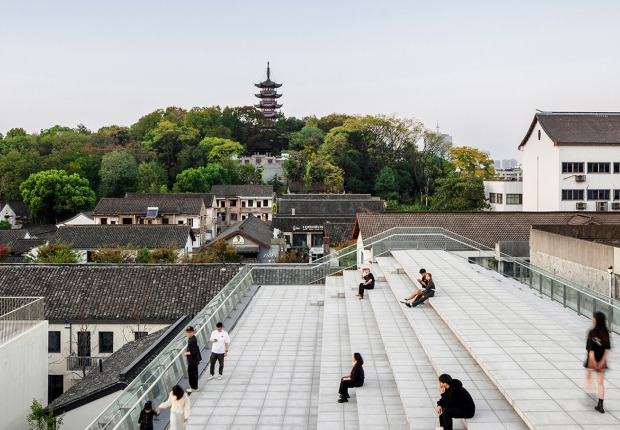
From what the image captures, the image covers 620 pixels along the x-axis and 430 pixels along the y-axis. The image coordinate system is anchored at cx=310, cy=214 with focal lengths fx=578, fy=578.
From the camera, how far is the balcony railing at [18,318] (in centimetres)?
1474

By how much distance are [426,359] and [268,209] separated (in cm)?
5433

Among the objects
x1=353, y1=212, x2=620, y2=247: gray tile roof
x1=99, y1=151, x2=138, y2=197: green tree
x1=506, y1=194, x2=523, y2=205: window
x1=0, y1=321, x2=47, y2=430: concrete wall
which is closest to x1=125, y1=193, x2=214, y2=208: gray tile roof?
x1=99, y1=151, x2=138, y2=197: green tree

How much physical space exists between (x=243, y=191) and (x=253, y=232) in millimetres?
17644

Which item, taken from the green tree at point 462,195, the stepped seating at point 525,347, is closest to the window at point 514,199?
the green tree at point 462,195

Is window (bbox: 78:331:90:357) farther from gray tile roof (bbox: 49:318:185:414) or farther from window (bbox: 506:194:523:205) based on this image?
window (bbox: 506:194:523:205)

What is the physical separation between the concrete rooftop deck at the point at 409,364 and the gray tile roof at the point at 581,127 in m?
24.8

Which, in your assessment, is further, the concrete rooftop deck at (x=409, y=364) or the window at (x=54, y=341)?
the window at (x=54, y=341)

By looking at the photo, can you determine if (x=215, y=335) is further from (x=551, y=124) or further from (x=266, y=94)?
(x=266, y=94)

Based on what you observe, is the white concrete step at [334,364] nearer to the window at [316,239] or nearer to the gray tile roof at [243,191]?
the window at [316,239]

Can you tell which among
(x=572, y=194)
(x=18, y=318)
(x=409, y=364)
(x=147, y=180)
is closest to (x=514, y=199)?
(x=572, y=194)

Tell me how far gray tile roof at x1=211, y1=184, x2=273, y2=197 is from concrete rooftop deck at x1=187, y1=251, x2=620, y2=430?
1904 inches

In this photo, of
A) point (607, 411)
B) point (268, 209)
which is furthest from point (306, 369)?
point (268, 209)

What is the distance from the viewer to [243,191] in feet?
213

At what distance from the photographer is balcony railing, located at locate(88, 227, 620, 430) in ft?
27.8
